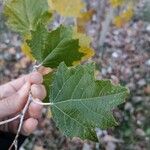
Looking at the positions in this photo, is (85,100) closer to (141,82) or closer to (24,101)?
(24,101)

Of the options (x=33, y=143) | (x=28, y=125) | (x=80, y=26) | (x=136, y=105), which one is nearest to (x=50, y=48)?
(x=28, y=125)

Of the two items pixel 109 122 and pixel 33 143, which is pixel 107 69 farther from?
pixel 109 122

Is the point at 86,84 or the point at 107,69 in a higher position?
the point at 86,84

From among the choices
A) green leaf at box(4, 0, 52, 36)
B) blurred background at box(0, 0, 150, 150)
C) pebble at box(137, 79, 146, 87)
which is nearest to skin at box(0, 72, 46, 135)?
green leaf at box(4, 0, 52, 36)

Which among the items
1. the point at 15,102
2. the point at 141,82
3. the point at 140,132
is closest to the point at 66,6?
the point at 15,102

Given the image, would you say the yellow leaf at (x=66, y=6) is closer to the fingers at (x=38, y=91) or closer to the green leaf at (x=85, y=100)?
the fingers at (x=38, y=91)

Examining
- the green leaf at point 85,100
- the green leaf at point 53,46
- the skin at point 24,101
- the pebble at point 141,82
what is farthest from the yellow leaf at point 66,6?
the pebble at point 141,82
